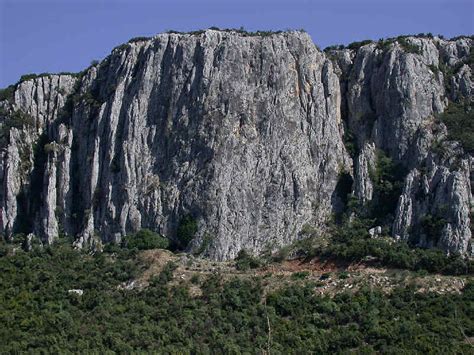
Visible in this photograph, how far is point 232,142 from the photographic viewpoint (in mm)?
86438

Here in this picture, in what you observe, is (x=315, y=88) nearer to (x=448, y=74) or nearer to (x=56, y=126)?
(x=448, y=74)

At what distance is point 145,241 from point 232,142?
9157mm

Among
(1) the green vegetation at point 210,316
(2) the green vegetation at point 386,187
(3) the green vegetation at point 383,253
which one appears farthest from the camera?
(2) the green vegetation at point 386,187

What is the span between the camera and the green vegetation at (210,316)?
7062 cm

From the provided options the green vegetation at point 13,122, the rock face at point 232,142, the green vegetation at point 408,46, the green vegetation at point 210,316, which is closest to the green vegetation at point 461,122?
the rock face at point 232,142

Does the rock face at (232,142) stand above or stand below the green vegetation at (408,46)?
below

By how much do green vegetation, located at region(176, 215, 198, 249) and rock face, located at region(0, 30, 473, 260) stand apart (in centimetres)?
42

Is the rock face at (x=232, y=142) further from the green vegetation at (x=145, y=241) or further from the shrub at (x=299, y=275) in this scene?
the shrub at (x=299, y=275)

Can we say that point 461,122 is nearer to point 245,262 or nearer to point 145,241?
point 245,262

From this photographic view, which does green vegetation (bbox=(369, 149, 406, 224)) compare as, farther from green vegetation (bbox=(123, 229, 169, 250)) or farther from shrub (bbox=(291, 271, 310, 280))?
green vegetation (bbox=(123, 229, 169, 250))

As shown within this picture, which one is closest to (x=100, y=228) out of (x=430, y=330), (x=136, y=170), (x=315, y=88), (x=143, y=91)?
(x=136, y=170)

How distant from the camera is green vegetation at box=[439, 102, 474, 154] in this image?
85.4 m

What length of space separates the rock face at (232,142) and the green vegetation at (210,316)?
583 centimetres

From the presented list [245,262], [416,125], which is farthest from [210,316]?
[416,125]
